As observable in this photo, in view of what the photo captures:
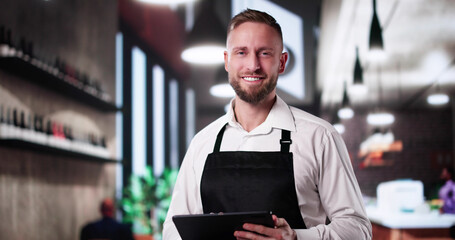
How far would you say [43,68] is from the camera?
4582 mm

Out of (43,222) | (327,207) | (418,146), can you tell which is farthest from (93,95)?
(418,146)

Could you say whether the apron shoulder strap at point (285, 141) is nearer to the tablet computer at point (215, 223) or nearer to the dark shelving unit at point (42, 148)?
the tablet computer at point (215, 223)

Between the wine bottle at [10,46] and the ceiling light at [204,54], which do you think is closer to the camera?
the wine bottle at [10,46]

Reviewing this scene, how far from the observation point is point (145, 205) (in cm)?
677

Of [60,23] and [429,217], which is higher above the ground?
[60,23]

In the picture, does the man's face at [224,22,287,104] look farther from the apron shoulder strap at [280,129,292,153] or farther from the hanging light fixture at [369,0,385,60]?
the hanging light fixture at [369,0,385,60]

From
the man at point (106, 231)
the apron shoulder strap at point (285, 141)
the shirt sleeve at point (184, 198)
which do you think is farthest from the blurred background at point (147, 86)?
the apron shoulder strap at point (285, 141)

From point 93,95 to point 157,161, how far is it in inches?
181

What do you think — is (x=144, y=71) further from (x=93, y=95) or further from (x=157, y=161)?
(x=93, y=95)

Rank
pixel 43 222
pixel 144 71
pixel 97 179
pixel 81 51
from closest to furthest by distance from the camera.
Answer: pixel 43 222 → pixel 81 51 → pixel 97 179 → pixel 144 71

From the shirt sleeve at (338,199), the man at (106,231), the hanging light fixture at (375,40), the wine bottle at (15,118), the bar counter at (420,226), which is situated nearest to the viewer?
the shirt sleeve at (338,199)

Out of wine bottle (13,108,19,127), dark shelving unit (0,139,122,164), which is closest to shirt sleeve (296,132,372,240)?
dark shelving unit (0,139,122,164)

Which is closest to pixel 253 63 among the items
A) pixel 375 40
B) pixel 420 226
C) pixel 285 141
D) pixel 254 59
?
pixel 254 59

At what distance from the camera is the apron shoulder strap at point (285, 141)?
4.94 feet
